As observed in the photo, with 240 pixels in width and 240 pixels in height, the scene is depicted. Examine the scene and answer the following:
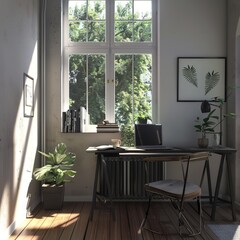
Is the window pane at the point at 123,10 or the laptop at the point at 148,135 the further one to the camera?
the window pane at the point at 123,10

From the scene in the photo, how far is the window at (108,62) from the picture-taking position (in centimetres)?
412

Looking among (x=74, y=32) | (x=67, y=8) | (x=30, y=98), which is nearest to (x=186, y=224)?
(x=30, y=98)

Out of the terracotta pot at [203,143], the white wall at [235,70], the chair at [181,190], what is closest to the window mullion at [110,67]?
the terracotta pot at [203,143]

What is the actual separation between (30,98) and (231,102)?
8.64 ft

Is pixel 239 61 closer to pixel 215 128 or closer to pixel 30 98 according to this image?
pixel 215 128

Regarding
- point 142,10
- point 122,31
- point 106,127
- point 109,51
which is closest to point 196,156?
point 106,127

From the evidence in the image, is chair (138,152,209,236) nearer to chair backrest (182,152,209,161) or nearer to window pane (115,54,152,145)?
chair backrest (182,152,209,161)

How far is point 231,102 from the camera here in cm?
386

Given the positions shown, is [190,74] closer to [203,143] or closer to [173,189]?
[203,143]

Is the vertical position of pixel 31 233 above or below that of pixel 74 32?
below

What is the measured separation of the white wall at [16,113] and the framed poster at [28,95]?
0.29 ft

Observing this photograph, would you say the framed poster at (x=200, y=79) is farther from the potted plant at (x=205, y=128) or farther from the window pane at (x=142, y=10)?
the window pane at (x=142, y=10)

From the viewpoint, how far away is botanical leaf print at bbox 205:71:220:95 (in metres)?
3.95

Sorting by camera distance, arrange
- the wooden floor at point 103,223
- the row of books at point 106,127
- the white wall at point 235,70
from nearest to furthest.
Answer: the wooden floor at point 103,223, the white wall at point 235,70, the row of books at point 106,127
